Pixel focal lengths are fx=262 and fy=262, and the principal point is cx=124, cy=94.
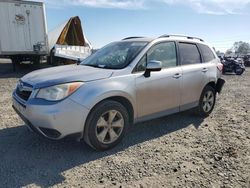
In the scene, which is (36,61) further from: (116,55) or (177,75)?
(177,75)

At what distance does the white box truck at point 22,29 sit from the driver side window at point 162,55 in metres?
10.6

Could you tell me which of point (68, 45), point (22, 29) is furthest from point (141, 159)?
point (68, 45)

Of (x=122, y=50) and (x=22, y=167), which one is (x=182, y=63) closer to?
(x=122, y=50)

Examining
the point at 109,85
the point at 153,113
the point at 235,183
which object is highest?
the point at 109,85

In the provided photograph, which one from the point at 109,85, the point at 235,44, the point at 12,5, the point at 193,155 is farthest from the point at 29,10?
the point at 235,44

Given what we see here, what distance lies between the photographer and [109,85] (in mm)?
3883

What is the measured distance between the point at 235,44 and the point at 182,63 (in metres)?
114

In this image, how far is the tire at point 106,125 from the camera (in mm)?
3801

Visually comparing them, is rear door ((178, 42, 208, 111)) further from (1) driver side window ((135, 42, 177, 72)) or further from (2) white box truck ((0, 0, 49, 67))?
(2) white box truck ((0, 0, 49, 67))

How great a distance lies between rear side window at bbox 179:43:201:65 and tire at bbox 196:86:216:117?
707 mm

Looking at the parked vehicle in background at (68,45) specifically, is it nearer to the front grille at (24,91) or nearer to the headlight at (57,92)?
the front grille at (24,91)

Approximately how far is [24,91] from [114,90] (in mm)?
1359

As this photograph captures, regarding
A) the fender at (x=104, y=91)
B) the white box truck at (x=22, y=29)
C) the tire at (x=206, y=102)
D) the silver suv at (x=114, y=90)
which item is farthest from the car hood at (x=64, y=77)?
the white box truck at (x=22, y=29)

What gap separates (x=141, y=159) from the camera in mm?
3881
